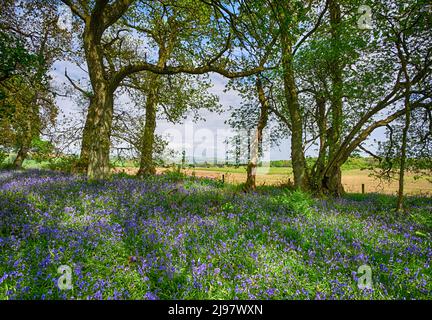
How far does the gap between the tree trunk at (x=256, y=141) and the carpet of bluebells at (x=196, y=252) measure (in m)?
8.49

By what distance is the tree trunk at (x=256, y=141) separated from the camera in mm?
14766

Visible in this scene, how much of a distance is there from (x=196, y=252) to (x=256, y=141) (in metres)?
11.9

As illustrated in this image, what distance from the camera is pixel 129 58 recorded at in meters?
15.1

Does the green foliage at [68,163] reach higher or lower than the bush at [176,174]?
higher

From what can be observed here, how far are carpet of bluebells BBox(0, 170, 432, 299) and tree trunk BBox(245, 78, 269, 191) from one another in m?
8.49

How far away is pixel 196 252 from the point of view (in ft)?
13.0

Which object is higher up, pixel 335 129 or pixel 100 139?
pixel 335 129

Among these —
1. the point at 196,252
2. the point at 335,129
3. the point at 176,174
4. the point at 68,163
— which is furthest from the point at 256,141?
the point at 196,252

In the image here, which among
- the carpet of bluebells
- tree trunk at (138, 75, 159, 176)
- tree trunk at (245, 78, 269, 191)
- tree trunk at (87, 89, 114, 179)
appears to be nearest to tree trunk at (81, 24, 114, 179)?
tree trunk at (87, 89, 114, 179)

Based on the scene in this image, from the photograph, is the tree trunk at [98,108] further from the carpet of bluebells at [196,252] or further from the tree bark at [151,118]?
the tree bark at [151,118]

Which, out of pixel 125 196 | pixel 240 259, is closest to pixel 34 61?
pixel 125 196

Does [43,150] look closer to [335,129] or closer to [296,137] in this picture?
[296,137]

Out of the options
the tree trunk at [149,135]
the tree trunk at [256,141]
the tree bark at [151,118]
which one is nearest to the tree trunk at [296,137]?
the tree trunk at [256,141]
